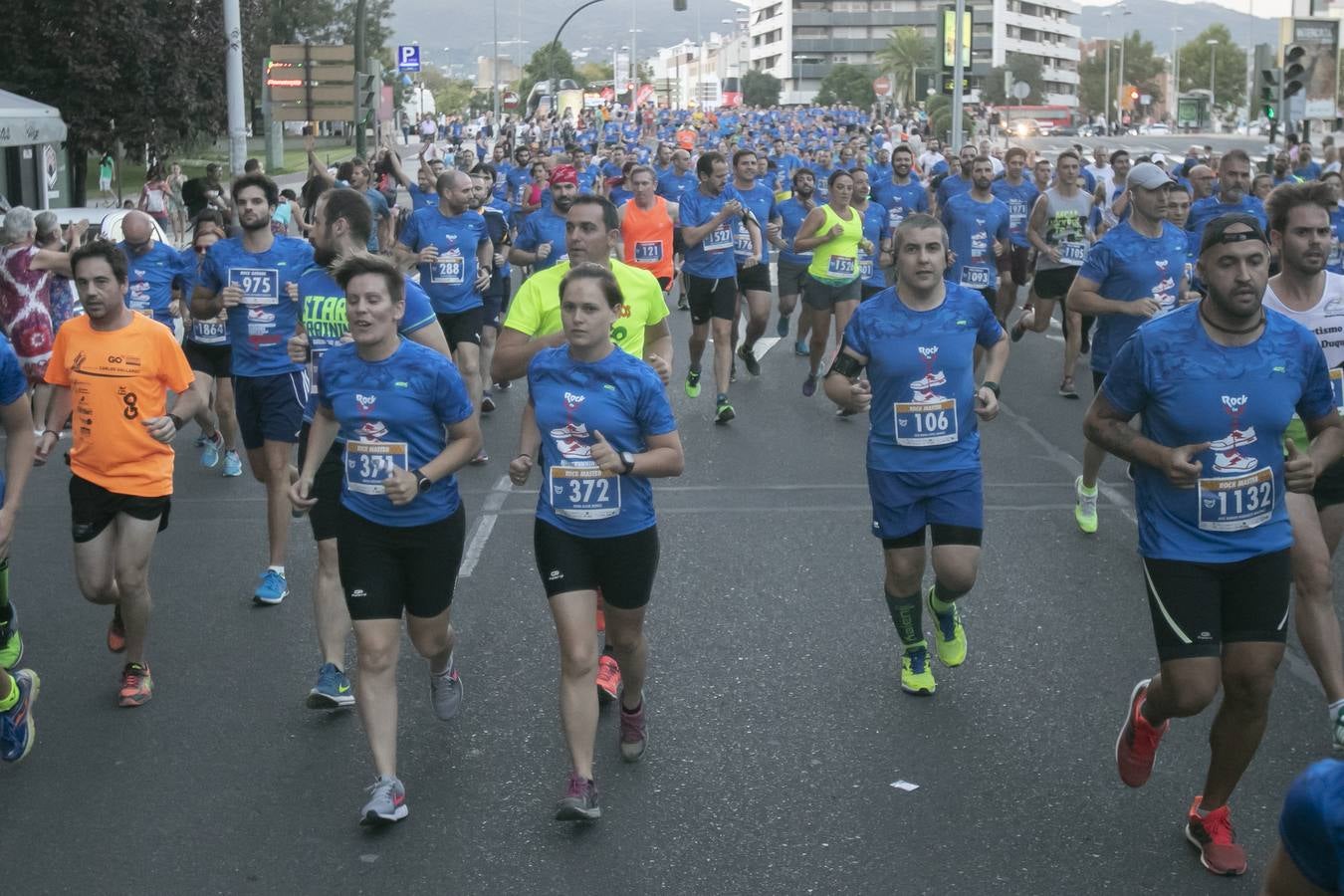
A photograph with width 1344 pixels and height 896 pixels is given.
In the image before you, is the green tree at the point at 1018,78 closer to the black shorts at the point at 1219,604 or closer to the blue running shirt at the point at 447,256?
the blue running shirt at the point at 447,256

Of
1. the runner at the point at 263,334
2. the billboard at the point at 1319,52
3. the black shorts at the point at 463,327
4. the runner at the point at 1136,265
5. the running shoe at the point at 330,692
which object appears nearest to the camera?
the running shoe at the point at 330,692

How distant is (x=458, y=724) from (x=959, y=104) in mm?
33806

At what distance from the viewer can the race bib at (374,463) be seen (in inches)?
226

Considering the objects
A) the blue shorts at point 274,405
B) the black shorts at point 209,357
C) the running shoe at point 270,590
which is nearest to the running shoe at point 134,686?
the running shoe at point 270,590

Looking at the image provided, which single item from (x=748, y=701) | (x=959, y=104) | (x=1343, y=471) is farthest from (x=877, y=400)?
(x=959, y=104)

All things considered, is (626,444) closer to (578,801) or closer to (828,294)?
(578,801)

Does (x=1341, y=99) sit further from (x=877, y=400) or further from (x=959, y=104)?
(x=877, y=400)

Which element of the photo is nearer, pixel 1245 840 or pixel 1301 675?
pixel 1245 840

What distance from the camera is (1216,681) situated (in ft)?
17.2

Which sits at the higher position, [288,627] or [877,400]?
[877,400]

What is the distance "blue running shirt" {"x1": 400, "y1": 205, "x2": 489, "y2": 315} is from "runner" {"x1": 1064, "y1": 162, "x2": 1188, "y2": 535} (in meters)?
4.88

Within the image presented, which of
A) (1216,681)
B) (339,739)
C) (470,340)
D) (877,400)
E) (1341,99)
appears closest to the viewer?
(1216,681)

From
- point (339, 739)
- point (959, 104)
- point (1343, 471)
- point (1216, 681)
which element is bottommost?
point (339, 739)

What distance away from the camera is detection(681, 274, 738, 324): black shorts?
1416cm
